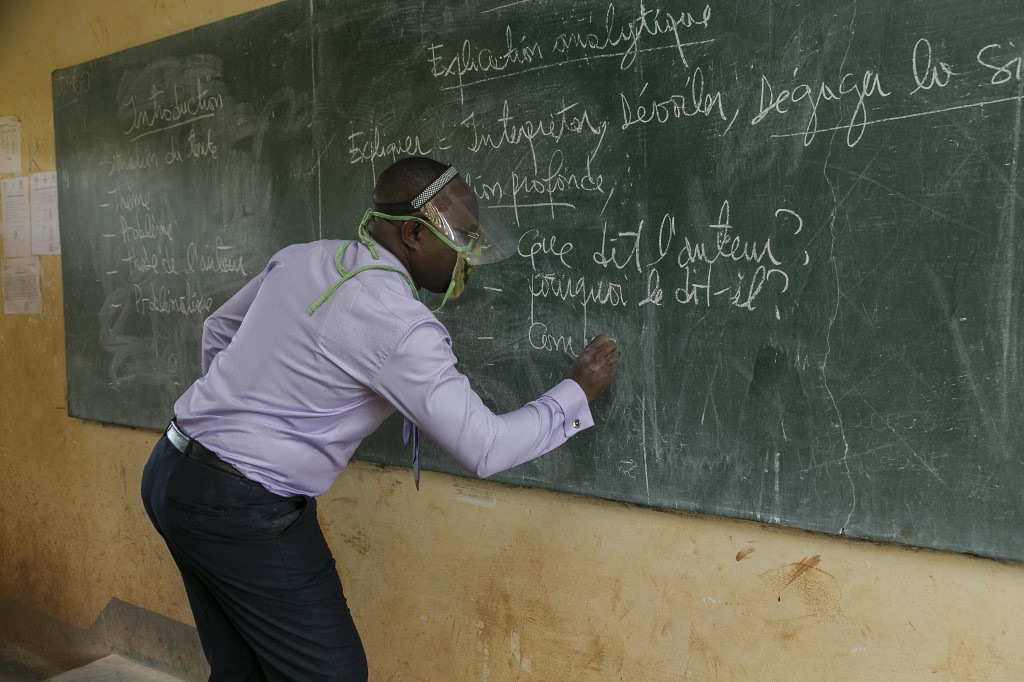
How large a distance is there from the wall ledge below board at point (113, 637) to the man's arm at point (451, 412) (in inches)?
91.6

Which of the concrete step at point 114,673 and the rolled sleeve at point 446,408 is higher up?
the rolled sleeve at point 446,408

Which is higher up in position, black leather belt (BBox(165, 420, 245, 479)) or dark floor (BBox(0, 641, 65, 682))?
black leather belt (BBox(165, 420, 245, 479))

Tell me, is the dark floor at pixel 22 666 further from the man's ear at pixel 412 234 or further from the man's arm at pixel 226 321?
the man's ear at pixel 412 234

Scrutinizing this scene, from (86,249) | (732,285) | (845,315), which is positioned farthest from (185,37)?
(845,315)

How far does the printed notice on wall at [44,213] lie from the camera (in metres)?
4.03

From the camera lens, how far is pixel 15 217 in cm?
426

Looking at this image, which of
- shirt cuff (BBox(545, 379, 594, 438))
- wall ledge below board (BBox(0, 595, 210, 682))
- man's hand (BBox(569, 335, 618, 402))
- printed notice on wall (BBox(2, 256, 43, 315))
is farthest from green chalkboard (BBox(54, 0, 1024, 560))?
printed notice on wall (BBox(2, 256, 43, 315))

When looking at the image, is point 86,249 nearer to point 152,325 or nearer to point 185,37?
point 152,325

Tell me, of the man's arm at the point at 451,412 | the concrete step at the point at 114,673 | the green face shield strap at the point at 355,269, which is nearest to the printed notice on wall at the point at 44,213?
the concrete step at the point at 114,673

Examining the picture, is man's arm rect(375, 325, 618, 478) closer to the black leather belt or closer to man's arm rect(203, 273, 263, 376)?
the black leather belt

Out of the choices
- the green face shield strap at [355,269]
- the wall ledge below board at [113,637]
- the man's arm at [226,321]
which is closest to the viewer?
the green face shield strap at [355,269]

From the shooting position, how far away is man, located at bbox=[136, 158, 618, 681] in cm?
183

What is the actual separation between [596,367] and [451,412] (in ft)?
1.67

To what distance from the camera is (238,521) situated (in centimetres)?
196
